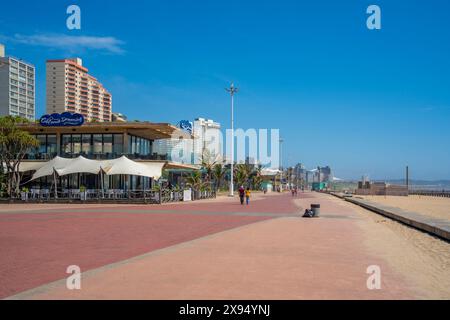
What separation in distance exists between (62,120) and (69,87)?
142 metres

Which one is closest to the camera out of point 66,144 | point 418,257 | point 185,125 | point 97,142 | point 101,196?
point 418,257

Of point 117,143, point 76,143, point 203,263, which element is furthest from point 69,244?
point 76,143

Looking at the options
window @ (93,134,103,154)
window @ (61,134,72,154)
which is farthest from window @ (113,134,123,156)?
window @ (61,134,72,154)

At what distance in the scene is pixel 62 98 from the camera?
17712cm

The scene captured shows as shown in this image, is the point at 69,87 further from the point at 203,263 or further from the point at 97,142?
the point at 203,263

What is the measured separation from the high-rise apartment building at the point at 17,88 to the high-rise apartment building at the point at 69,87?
6968 millimetres

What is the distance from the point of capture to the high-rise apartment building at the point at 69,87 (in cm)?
17362

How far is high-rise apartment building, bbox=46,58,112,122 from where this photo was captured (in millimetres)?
173625

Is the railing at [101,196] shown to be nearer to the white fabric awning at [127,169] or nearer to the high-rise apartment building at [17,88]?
the white fabric awning at [127,169]

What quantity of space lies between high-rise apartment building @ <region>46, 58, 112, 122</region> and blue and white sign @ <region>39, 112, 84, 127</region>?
5101 inches

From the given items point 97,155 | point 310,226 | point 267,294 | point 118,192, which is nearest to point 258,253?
point 267,294

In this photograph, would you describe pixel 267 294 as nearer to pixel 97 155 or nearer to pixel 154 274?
pixel 154 274

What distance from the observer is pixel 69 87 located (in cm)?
17550

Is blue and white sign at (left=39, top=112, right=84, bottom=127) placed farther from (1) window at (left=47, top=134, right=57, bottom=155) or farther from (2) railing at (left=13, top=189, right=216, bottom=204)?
(2) railing at (left=13, top=189, right=216, bottom=204)
